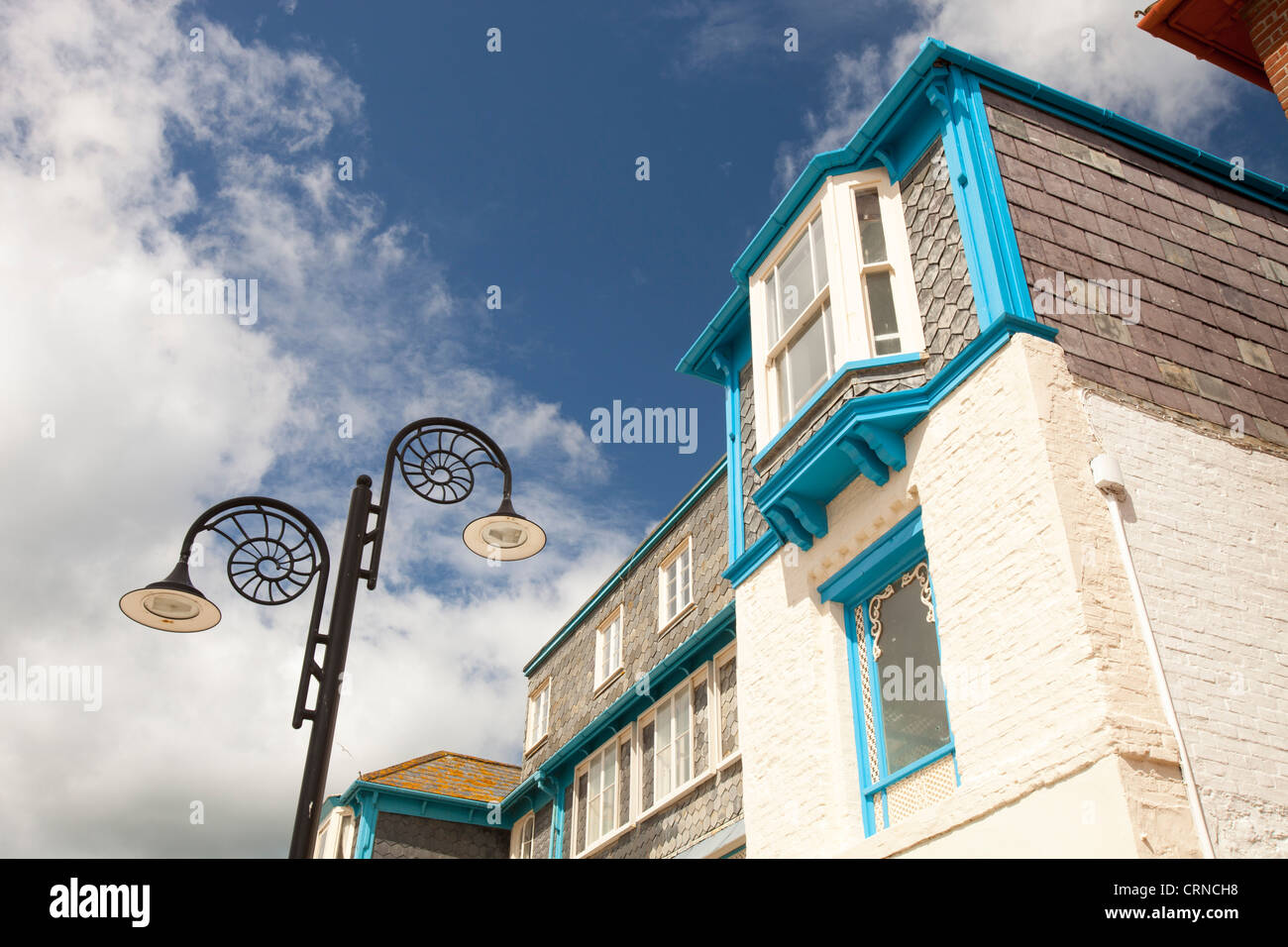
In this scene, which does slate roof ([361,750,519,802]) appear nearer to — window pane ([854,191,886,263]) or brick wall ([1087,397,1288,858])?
window pane ([854,191,886,263])

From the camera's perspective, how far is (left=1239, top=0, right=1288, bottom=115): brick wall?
10.3m

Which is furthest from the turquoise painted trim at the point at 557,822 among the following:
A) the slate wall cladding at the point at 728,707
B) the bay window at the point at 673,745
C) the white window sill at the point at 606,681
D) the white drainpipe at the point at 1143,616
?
the white drainpipe at the point at 1143,616

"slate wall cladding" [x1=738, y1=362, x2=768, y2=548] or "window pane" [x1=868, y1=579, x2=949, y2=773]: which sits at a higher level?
"slate wall cladding" [x1=738, y1=362, x2=768, y2=548]

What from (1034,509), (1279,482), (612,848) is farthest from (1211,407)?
(612,848)

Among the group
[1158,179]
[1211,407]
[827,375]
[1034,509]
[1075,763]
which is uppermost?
[1158,179]

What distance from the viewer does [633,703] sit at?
55.6 feet

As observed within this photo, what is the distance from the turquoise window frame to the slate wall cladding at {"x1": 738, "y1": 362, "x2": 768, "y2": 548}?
1793mm

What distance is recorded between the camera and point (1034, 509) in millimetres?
7359

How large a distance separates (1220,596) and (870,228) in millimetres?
4822

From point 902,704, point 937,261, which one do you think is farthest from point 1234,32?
point 902,704

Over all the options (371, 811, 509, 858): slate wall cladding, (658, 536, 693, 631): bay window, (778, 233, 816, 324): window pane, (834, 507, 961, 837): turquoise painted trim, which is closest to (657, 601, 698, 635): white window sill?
(658, 536, 693, 631): bay window

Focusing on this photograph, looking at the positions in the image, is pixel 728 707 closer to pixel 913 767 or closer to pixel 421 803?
pixel 913 767
